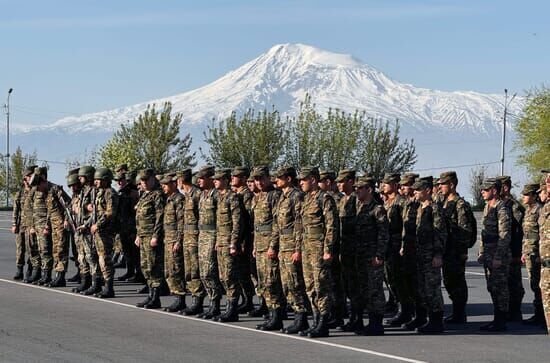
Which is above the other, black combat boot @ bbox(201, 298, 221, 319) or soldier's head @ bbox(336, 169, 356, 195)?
soldier's head @ bbox(336, 169, 356, 195)

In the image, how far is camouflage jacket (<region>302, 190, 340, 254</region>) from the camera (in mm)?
14445

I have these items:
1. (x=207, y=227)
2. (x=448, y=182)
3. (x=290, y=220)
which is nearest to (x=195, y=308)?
(x=207, y=227)

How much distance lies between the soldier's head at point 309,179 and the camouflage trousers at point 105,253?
15.8ft

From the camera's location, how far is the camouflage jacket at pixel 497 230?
51.7 feet

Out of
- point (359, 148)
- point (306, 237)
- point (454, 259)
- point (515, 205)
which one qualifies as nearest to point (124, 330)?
point (306, 237)

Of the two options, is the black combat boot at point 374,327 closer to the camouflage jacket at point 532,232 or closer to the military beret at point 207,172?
the camouflage jacket at point 532,232

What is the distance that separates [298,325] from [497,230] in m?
3.04

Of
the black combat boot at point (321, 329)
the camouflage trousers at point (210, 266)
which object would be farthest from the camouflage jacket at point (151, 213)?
the black combat boot at point (321, 329)

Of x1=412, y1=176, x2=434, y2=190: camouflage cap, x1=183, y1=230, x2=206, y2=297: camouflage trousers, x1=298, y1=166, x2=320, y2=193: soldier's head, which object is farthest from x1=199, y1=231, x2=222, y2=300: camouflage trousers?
x1=412, y1=176, x2=434, y2=190: camouflage cap

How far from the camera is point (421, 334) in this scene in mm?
14898

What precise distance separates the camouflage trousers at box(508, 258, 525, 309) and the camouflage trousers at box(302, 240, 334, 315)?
10.7 feet

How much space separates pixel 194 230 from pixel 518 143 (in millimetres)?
64416

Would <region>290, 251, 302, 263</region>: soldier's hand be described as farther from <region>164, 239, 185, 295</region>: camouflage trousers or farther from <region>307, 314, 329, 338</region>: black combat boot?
<region>164, 239, 185, 295</region>: camouflage trousers

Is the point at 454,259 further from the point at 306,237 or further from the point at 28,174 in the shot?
the point at 28,174
